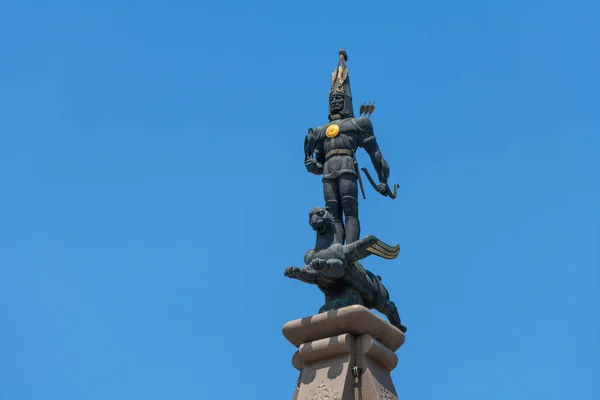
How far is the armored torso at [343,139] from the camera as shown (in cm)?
1391

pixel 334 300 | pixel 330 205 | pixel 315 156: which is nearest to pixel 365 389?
pixel 334 300

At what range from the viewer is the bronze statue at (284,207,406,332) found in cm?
1298

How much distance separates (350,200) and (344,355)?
6.72 feet

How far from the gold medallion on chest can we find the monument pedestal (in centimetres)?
247

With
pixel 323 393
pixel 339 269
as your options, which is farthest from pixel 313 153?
pixel 323 393

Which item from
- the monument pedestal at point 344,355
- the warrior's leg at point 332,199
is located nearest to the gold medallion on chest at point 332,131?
the warrior's leg at point 332,199

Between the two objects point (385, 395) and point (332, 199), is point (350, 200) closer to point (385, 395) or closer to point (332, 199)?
point (332, 199)

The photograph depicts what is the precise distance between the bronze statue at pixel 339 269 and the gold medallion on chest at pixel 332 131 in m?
1.13

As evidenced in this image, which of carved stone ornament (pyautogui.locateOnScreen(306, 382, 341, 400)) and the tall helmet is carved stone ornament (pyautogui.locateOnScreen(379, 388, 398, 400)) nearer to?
carved stone ornament (pyautogui.locateOnScreen(306, 382, 341, 400))

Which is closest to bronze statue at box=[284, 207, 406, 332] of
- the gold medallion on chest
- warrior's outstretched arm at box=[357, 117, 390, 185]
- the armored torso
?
the armored torso

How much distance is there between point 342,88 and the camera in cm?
1448

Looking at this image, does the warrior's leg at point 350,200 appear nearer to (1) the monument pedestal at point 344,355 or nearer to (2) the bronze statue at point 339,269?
(2) the bronze statue at point 339,269

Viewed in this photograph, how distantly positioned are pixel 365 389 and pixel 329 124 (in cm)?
368

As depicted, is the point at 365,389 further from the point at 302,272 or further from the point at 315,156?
the point at 315,156
